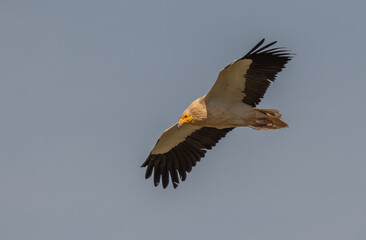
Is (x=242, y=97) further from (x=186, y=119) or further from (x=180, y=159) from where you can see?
(x=180, y=159)

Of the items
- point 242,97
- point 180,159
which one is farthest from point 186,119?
point 180,159

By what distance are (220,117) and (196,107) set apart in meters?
0.51

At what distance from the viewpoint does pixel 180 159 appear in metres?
18.5

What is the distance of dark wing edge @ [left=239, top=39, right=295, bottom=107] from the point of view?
15.8 metres

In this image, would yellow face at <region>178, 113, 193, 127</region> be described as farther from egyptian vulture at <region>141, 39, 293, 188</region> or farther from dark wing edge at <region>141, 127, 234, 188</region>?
dark wing edge at <region>141, 127, 234, 188</region>

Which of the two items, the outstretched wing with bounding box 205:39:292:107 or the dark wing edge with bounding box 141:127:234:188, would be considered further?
Answer: the dark wing edge with bounding box 141:127:234:188

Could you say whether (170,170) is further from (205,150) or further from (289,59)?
(289,59)

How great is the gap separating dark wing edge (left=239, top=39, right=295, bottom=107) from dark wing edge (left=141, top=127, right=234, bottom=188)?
201 cm

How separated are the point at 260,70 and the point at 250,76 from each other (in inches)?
11.0

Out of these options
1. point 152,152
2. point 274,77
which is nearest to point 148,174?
point 152,152

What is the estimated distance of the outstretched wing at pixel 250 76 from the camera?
15.9 metres

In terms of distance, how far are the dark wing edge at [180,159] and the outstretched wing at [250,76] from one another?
192cm

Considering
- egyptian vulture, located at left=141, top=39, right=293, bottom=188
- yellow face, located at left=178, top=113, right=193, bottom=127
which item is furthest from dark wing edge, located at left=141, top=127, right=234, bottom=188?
yellow face, located at left=178, top=113, right=193, bottom=127

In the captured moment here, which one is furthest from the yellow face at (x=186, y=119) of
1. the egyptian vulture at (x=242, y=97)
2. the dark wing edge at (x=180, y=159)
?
the dark wing edge at (x=180, y=159)
